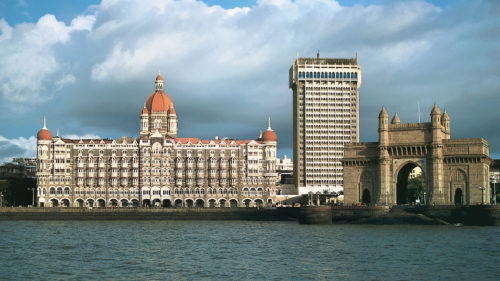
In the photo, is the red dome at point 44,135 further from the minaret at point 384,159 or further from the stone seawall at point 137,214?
the minaret at point 384,159

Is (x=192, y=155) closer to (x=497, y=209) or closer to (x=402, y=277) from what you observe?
(x=497, y=209)

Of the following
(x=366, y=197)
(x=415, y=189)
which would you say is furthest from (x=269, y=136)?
(x=366, y=197)

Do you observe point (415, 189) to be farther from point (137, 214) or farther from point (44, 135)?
point (44, 135)

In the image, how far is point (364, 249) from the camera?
7525 centimetres

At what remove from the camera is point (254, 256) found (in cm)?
6988

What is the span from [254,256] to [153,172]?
398 feet

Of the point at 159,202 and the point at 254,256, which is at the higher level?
the point at 159,202

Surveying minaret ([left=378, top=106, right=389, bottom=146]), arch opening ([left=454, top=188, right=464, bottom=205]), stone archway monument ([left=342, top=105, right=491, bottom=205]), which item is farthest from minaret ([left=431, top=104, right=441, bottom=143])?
arch opening ([left=454, top=188, right=464, bottom=205])

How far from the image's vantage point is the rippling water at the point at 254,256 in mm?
57250

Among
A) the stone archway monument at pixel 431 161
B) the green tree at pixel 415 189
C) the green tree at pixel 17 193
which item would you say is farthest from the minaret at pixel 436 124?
the green tree at pixel 17 193

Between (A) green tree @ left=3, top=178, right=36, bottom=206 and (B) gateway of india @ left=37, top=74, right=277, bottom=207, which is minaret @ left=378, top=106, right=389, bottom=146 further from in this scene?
(A) green tree @ left=3, top=178, right=36, bottom=206

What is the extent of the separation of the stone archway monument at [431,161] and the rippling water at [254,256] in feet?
102

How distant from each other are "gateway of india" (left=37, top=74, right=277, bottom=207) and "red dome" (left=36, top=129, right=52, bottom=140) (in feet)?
0.88

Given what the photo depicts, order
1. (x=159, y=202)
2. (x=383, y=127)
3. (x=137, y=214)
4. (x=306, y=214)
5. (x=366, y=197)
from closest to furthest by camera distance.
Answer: (x=306, y=214), (x=383, y=127), (x=366, y=197), (x=137, y=214), (x=159, y=202)
